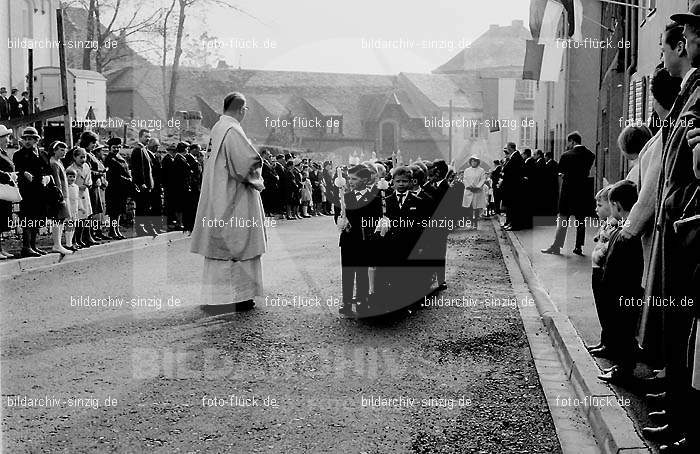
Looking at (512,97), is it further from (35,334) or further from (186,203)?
(35,334)

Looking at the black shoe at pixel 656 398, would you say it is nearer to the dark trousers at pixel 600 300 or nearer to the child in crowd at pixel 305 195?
the dark trousers at pixel 600 300

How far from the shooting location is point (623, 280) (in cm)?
604

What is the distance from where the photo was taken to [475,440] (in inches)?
201

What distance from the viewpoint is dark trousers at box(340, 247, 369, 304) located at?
9.04m

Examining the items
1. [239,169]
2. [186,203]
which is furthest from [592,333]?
[186,203]

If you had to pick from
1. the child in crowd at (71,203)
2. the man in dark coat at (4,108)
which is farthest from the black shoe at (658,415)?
the man in dark coat at (4,108)

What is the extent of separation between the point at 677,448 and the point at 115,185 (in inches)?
516

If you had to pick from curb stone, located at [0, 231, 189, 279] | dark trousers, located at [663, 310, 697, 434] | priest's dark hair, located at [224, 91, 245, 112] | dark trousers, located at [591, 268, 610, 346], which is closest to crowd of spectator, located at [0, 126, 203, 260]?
curb stone, located at [0, 231, 189, 279]

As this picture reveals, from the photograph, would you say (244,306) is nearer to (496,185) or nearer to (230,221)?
(230,221)

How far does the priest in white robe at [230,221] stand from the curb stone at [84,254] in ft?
11.6

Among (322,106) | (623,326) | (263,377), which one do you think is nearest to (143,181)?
(263,377)

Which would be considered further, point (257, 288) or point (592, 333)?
point (257, 288)

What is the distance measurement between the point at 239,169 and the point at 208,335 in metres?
2.03

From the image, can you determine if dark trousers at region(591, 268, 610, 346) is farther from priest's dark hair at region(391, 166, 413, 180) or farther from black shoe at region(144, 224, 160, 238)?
black shoe at region(144, 224, 160, 238)
